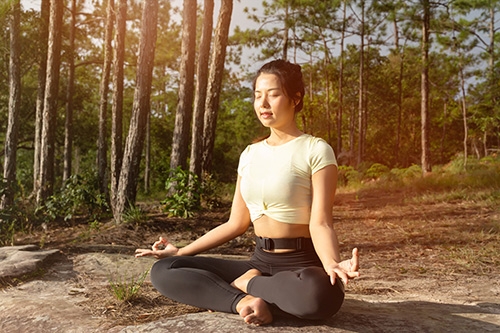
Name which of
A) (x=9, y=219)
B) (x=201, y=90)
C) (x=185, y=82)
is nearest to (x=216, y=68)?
(x=185, y=82)

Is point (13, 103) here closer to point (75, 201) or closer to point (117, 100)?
point (117, 100)

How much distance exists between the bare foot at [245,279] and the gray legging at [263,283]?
43 mm

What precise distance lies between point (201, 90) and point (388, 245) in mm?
6535

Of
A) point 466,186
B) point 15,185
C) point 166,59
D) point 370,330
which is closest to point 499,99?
point 466,186

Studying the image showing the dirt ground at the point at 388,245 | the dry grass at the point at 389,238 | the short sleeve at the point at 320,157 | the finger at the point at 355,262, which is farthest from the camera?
the dirt ground at the point at 388,245

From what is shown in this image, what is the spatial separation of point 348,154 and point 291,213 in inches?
1115

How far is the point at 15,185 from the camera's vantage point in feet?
33.4

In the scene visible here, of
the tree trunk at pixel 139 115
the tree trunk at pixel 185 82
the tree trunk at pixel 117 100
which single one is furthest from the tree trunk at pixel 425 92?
the tree trunk at pixel 139 115

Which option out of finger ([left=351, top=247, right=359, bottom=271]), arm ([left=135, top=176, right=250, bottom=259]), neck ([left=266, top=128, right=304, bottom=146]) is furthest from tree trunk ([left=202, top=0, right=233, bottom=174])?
finger ([left=351, top=247, right=359, bottom=271])

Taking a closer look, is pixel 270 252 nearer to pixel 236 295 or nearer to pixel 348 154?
pixel 236 295

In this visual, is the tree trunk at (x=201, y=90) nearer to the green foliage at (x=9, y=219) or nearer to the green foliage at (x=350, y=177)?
the green foliage at (x=9, y=219)

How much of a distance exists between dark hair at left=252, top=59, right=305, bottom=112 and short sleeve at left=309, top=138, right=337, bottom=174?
0.34 m

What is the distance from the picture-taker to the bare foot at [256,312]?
274 centimetres

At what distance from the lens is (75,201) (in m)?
11.1
